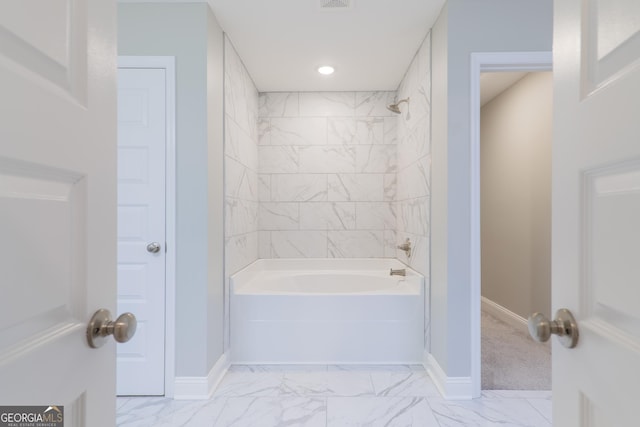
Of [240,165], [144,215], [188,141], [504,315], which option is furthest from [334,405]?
[504,315]

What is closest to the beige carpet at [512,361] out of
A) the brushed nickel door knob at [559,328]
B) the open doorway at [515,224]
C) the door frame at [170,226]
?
the open doorway at [515,224]

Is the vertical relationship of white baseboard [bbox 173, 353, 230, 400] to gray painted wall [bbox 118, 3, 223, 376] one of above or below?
below

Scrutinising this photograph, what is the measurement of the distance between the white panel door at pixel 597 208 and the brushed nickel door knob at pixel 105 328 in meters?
0.82

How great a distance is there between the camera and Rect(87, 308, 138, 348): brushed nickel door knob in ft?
2.01

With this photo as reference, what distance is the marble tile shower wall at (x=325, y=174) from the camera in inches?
142

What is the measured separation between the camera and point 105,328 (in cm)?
63

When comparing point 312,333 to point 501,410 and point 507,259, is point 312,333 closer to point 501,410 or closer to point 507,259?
point 501,410

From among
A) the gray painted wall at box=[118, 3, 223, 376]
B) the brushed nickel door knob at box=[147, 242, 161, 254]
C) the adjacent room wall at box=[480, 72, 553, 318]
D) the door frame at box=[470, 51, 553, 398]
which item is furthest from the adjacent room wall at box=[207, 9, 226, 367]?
the adjacent room wall at box=[480, 72, 553, 318]

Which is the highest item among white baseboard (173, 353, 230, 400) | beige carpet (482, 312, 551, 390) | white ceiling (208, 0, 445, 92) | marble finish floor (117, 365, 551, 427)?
white ceiling (208, 0, 445, 92)

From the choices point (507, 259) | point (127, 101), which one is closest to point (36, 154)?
point (127, 101)

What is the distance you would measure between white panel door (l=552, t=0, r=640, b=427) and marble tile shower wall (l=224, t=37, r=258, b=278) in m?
2.11

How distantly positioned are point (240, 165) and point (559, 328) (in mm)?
2574

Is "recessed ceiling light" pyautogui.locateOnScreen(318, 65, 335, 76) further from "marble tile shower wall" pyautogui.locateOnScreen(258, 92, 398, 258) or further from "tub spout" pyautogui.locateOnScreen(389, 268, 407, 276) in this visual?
Answer: "tub spout" pyautogui.locateOnScreen(389, 268, 407, 276)

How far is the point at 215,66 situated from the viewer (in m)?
2.25
